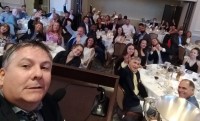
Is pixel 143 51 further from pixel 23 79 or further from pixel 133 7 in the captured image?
pixel 133 7

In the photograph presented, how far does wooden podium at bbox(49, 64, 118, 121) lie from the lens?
5.42 feet

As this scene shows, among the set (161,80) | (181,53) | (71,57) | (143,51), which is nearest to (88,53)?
(71,57)

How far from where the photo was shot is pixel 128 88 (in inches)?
125

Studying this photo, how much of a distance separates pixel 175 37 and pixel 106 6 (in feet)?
20.5

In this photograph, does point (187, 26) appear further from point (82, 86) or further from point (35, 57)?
point (35, 57)

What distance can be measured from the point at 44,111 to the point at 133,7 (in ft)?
39.3

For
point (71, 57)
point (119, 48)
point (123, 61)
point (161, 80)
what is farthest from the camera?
point (119, 48)

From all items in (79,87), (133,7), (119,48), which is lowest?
(119,48)

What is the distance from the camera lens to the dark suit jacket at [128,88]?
3174 millimetres

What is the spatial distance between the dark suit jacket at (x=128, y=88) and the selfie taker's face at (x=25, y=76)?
2280 mm

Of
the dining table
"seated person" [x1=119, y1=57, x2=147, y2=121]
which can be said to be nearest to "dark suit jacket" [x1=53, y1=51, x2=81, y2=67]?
"seated person" [x1=119, y1=57, x2=147, y2=121]

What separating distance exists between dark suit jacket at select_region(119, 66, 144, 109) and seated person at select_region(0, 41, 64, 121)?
2.24m

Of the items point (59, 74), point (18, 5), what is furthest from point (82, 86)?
point (18, 5)

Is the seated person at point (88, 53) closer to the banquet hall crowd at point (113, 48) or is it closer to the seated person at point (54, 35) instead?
the banquet hall crowd at point (113, 48)
